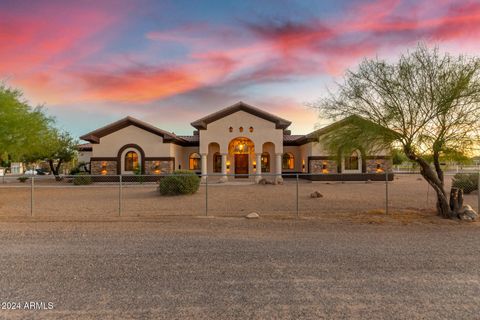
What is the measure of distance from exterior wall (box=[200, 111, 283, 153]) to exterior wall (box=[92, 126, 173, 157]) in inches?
180

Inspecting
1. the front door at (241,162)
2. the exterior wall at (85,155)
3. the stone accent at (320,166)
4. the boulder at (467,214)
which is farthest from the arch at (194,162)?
the boulder at (467,214)

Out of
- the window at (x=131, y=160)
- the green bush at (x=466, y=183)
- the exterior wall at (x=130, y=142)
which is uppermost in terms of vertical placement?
the exterior wall at (x=130, y=142)

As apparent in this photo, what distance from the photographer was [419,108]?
11195 millimetres

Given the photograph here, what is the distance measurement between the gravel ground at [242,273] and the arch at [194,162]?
931 inches

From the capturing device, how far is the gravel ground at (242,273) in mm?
4117

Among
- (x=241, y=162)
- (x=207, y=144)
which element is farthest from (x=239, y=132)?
(x=241, y=162)

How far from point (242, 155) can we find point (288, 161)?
595 cm

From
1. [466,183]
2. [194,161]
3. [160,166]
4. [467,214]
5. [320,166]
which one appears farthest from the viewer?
[194,161]

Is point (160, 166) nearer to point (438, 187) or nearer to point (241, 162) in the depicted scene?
point (241, 162)

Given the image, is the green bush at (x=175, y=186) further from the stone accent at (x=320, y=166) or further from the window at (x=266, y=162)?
the window at (x=266, y=162)

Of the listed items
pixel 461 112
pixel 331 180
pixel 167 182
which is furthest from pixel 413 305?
pixel 331 180

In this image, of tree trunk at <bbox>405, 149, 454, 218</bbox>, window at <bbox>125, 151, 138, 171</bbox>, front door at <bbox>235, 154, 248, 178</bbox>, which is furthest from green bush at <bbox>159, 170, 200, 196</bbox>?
front door at <bbox>235, 154, 248, 178</bbox>

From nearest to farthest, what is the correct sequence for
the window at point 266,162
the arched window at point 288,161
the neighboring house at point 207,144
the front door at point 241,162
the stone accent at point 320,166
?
1. the neighboring house at point 207,144
2. the stone accent at point 320,166
3. the front door at point 241,162
4. the window at point 266,162
5. the arched window at point 288,161

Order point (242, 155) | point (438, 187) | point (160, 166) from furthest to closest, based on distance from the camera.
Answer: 1. point (242, 155)
2. point (160, 166)
3. point (438, 187)
